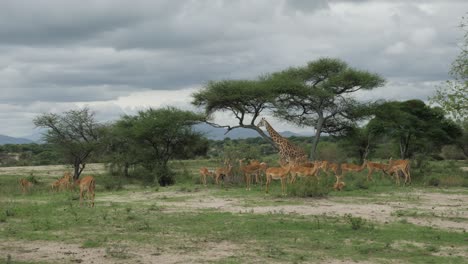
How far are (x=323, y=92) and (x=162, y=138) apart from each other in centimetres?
934

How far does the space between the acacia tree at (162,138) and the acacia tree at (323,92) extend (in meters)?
5.20

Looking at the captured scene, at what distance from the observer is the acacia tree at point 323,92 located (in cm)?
3250

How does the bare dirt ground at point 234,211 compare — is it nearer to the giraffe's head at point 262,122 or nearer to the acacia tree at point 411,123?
the giraffe's head at point 262,122

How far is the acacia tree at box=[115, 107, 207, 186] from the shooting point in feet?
104

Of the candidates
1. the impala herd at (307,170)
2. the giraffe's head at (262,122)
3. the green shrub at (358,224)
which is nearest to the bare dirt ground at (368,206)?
the green shrub at (358,224)

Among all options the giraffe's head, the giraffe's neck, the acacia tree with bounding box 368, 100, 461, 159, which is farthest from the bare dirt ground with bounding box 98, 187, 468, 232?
the acacia tree with bounding box 368, 100, 461, 159

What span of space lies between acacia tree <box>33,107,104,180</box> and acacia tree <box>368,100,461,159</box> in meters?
17.8

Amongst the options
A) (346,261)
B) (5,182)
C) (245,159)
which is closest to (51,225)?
(346,261)

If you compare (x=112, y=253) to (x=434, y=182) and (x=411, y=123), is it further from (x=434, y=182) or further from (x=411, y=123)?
(x=411, y=123)

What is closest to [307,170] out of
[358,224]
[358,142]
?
[358,224]

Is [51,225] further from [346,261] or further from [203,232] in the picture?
[346,261]

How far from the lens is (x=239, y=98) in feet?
105

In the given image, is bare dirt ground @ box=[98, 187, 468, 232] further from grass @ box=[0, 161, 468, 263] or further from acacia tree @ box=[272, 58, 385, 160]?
acacia tree @ box=[272, 58, 385, 160]

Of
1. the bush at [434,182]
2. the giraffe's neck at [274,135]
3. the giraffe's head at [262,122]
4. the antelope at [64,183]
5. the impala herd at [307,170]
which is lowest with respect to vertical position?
the bush at [434,182]
